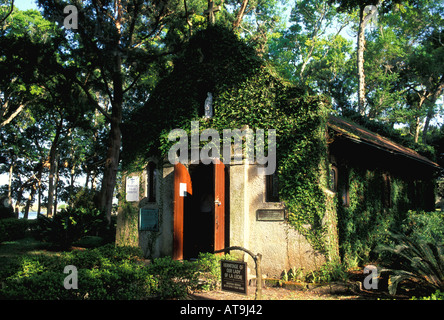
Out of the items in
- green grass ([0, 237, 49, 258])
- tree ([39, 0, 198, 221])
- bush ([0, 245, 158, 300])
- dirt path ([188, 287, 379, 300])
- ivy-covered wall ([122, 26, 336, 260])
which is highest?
tree ([39, 0, 198, 221])

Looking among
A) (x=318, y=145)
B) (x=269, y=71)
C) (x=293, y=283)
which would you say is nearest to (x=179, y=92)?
(x=269, y=71)

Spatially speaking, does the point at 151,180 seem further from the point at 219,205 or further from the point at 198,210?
the point at 219,205

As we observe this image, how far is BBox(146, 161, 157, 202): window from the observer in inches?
479

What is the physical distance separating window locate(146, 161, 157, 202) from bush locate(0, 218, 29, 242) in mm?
9603

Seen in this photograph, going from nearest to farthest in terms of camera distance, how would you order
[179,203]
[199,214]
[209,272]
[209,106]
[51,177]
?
[209,272] → [179,203] → [209,106] → [199,214] → [51,177]

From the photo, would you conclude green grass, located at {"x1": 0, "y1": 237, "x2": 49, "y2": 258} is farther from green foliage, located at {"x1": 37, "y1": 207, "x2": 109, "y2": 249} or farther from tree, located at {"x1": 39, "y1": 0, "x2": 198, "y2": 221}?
tree, located at {"x1": 39, "y1": 0, "x2": 198, "y2": 221}

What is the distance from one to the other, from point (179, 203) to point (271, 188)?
2.96m

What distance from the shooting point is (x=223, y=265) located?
5828 mm

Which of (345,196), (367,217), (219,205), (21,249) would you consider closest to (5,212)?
(21,249)

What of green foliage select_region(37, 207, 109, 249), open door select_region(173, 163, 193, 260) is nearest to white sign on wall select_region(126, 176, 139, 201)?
open door select_region(173, 163, 193, 260)

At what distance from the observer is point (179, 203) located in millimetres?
10812

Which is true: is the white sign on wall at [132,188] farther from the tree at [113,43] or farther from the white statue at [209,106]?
the tree at [113,43]

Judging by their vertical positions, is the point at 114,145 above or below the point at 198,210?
above
